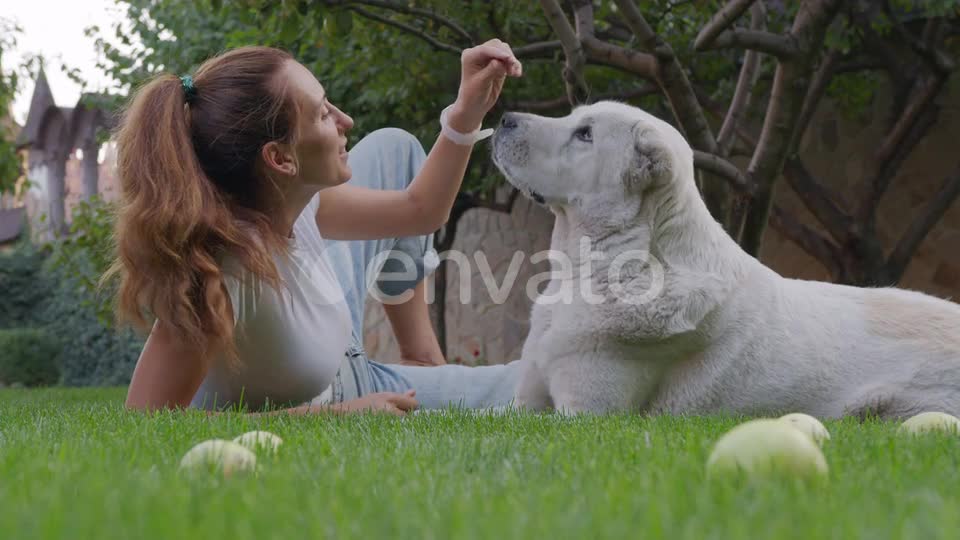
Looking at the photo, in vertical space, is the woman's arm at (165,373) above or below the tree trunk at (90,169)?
below

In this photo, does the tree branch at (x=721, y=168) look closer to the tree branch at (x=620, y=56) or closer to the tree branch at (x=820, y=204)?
the tree branch at (x=620, y=56)

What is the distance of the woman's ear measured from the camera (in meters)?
3.66

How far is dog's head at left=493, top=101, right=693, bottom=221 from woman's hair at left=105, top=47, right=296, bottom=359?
901 mm

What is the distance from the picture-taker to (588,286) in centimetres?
378

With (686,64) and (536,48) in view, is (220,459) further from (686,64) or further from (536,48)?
(686,64)

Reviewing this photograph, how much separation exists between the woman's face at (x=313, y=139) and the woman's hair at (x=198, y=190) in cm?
5

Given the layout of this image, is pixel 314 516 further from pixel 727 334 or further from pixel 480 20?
pixel 480 20

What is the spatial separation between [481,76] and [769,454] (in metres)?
2.39

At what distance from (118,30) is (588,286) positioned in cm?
862

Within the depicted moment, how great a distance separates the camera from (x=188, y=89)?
3682 millimetres

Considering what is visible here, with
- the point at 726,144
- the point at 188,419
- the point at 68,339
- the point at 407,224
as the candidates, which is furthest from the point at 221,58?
the point at 68,339

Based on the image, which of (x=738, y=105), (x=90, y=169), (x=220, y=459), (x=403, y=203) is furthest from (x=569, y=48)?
(x=90, y=169)

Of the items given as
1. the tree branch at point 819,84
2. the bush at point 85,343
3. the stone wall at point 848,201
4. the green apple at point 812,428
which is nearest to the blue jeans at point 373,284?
the green apple at point 812,428

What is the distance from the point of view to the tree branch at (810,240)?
927 cm
